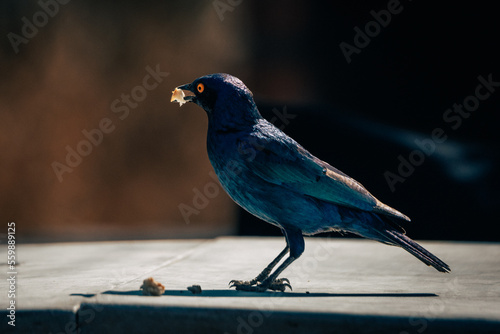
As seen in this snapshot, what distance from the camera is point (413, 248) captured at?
10.8 ft

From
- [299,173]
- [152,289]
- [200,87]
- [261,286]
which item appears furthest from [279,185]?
[152,289]

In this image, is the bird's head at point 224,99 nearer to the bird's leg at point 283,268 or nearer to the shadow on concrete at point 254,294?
the bird's leg at point 283,268

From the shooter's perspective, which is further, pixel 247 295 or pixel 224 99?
pixel 224 99

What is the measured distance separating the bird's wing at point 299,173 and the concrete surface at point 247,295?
505 millimetres

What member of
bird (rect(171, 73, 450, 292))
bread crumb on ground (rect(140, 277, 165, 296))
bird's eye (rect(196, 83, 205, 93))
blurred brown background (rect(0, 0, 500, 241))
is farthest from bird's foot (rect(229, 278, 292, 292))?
blurred brown background (rect(0, 0, 500, 241))

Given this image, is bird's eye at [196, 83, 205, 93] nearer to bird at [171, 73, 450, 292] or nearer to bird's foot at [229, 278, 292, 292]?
bird at [171, 73, 450, 292]

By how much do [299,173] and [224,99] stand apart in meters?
0.61

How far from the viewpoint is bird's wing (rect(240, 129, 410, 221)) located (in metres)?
3.24

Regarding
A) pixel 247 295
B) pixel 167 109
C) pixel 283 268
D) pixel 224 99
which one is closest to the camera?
pixel 247 295

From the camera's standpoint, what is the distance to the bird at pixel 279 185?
10.6 feet

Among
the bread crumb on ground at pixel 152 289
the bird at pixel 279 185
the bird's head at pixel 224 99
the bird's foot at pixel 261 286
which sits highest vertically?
the bird's head at pixel 224 99

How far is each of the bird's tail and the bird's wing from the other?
0.12m

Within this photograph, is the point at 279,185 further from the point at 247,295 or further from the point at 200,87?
the point at 200,87

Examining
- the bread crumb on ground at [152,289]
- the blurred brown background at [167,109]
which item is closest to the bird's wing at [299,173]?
the bread crumb on ground at [152,289]
